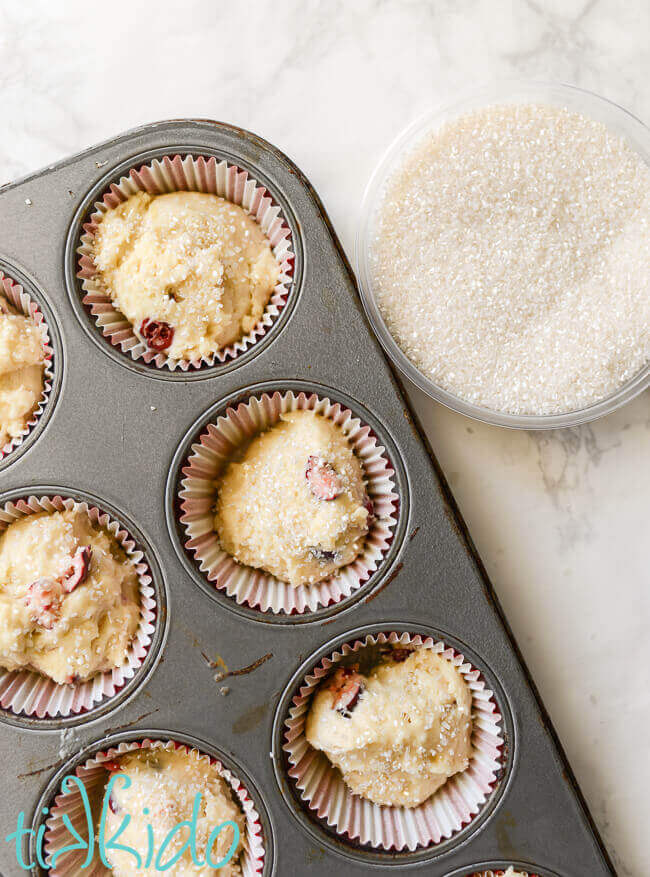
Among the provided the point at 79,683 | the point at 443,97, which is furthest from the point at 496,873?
the point at 443,97

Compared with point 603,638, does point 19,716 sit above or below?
below

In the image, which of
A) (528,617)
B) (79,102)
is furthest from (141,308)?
(528,617)

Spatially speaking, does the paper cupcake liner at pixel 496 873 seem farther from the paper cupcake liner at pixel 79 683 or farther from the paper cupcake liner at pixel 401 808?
the paper cupcake liner at pixel 79 683

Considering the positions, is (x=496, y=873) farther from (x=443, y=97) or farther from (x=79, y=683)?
(x=443, y=97)

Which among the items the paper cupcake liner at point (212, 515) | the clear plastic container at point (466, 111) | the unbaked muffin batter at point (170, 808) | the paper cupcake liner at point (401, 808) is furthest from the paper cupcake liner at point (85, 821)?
the clear plastic container at point (466, 111)

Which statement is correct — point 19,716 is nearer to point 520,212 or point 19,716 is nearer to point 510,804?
point 510,804

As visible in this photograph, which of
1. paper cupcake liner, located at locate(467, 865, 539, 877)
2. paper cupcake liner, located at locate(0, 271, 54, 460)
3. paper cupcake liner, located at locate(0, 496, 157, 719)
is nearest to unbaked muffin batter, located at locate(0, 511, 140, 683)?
paper cupcake liner, located at locate(0, 496, 157, 719)
